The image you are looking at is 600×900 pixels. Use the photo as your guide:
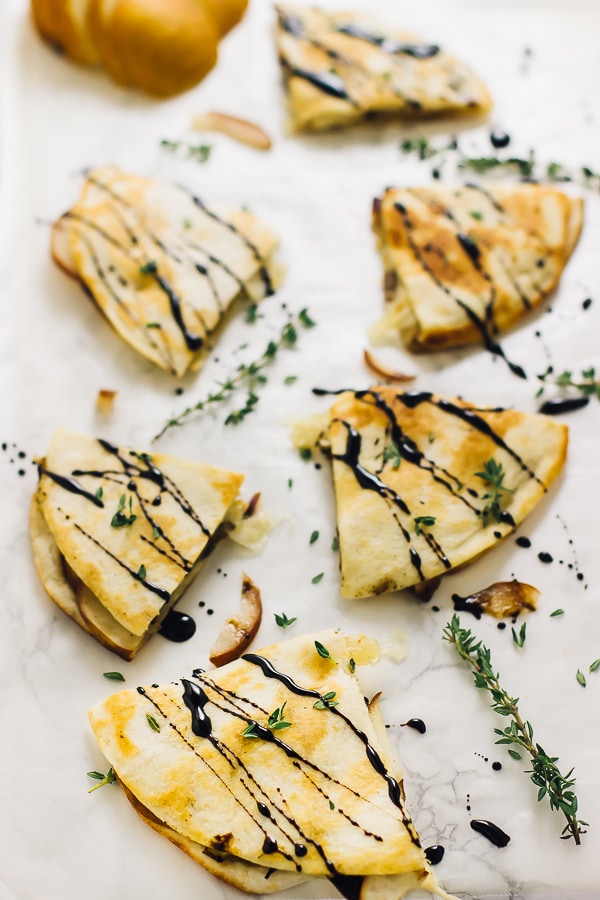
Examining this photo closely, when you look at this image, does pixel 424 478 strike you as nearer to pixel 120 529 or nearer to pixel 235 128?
pixel 120 529

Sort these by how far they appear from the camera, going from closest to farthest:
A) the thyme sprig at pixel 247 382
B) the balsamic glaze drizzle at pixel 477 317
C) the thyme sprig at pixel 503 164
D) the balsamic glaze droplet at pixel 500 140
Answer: the thyme sprig at pixel 247 382, the balsamic glaze drizzle at pixel 477 317, the thyme sprig at pixel 503 164, the balsamic glaze droplet at pixel 500 140

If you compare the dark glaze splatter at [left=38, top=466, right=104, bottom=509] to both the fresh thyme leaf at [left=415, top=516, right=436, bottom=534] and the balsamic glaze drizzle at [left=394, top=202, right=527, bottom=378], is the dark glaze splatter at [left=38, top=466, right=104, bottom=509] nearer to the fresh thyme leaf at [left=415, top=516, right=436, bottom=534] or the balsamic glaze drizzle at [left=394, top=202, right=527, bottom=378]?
the fresh thyme leaf at [left=415, top=516, right=436, bottom=534]

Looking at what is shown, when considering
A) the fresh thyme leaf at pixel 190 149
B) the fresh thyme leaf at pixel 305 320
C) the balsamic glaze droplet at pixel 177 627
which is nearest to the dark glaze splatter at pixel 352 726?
the balsamic glaze droplet at pixel 177 627

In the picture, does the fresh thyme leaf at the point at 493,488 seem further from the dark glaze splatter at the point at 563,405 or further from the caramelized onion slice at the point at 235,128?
the caramelized onion slice at the point at 235,128

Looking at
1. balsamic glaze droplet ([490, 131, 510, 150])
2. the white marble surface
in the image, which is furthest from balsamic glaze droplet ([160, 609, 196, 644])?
balsamic glaze droplet ([490, 131, 510, 150])

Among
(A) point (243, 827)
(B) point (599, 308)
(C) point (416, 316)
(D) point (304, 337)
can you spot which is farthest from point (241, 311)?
(A) point (243, 827)

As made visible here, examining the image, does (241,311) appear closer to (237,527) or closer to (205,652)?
(237,527)
